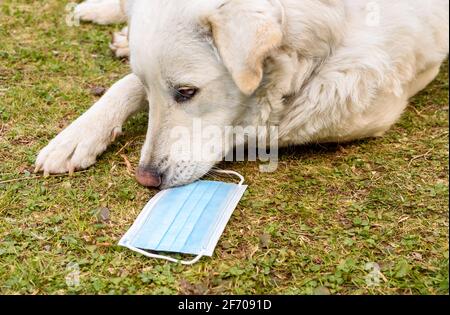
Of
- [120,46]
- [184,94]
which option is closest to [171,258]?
[184,94]

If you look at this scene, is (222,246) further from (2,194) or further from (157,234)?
(2,194)

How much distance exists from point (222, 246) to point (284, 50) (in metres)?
0.92

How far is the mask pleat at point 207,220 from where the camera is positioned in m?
2.54

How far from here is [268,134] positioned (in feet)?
10.4

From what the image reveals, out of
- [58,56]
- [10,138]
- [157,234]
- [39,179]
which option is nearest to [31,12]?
[58,56]

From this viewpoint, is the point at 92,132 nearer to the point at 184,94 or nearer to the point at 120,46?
the point at 184,94

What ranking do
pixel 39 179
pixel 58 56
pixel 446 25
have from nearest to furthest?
pixel 39 179 < pixel 446 25 < pixel 58 56

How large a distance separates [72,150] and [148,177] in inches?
18.4

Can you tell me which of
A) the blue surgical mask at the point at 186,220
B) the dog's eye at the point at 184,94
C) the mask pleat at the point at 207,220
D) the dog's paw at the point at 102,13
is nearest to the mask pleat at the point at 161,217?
the blue surgical mask at the point at 186,220

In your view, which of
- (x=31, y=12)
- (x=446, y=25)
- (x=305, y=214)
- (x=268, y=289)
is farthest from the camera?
(x=31, y=12)

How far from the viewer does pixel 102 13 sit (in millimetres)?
4762

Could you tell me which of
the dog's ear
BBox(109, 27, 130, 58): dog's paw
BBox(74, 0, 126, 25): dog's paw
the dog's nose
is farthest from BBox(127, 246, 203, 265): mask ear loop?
BBox(74, 0, 126, 25): dog's paw

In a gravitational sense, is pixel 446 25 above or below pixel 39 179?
above

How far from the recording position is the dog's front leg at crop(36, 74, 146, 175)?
308 cm
